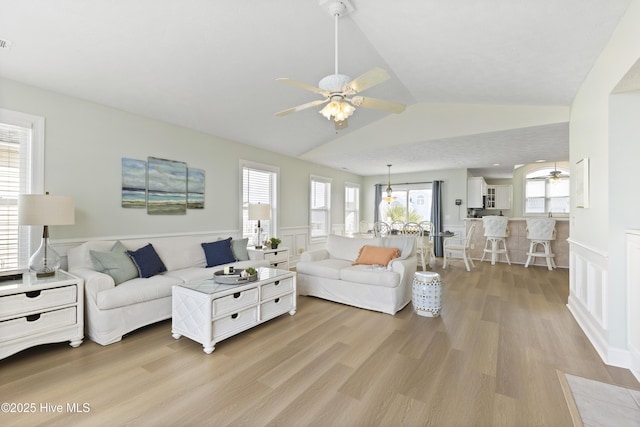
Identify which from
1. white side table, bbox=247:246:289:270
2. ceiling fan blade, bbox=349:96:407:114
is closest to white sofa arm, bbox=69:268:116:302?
white side table, bbox=247:246:289:270

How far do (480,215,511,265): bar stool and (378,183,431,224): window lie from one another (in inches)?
69.5

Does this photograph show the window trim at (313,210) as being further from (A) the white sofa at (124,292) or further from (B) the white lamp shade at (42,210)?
(B) the white lamp shade at (42,210)

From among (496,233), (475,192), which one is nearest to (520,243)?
(496,233)

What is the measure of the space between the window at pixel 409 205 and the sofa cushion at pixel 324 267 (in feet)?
16.0

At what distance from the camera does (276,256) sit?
493cm

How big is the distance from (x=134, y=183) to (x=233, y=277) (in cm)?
205

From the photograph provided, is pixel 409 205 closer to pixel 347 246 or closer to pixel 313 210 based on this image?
pixel 313 210

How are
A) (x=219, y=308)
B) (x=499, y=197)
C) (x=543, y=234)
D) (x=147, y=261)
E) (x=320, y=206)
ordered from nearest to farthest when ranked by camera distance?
1. (x=219, y=308)
2. (x=147, y=261)
3. (x=543, y=234)
4. (x=320, y=206)
5. (x=499, y=197)

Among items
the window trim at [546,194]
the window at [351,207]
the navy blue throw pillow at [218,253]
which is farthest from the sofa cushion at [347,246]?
the window trim at [546,194]

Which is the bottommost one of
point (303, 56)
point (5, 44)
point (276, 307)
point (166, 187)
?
point (276, 307)

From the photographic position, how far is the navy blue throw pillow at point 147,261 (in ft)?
10.7

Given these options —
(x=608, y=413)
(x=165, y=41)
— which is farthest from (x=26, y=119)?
(x=608, y=413)

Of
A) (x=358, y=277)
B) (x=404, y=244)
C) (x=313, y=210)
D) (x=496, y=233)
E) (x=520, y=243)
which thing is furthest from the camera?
(x=313, y=210)

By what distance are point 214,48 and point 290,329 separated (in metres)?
2.94
